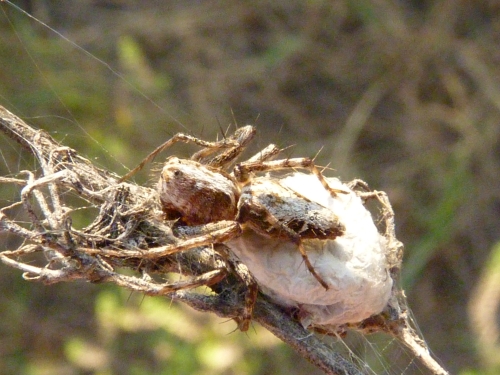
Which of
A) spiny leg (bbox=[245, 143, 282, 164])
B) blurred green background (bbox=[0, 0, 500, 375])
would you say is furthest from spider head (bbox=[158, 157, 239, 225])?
blurred green background (bbox=[0, 0, 500, 375])

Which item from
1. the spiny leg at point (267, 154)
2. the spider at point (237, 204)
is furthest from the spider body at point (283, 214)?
the spiny leg at point (267, 154)

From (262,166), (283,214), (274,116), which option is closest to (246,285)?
(283,214)

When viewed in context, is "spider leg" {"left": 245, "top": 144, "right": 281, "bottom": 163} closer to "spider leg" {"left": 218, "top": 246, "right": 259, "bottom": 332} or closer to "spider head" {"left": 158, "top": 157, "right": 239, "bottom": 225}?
"spider head" {"left": 158, "top": 157, "right": 239, "bottom": 225}

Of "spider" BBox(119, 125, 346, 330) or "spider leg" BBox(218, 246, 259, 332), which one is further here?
"spider" BBox(119, 125, 346, 330)

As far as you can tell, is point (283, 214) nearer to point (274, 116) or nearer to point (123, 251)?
point (123, 251)

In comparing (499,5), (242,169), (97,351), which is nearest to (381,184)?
(499,5)

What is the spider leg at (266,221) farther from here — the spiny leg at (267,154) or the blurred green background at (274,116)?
the blurred green background at (274,116)
